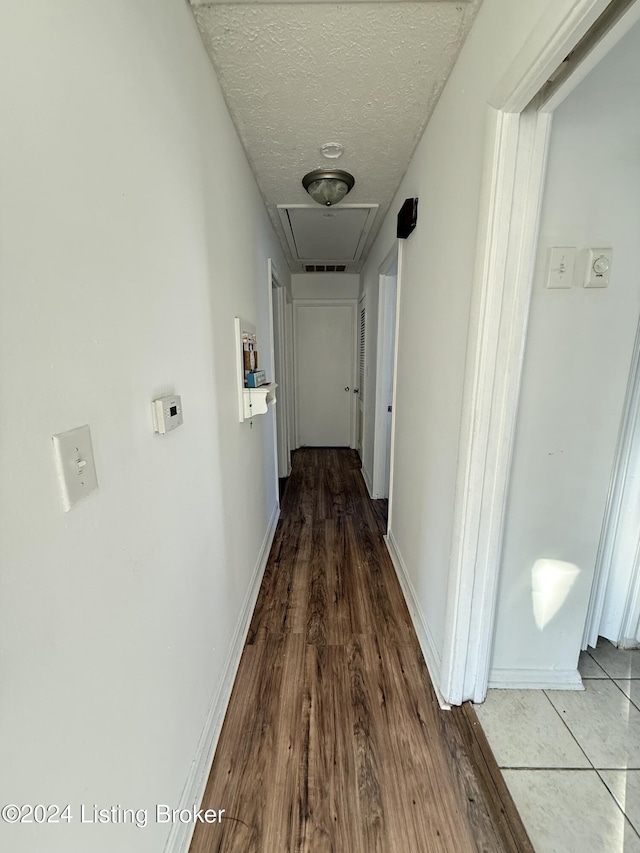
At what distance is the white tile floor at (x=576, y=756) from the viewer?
3.20 feet

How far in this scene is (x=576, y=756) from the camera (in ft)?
3.76

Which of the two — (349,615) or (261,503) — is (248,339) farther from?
(349,615)

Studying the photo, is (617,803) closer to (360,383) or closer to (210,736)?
(210,736)

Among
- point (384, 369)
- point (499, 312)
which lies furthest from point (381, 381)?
point (499, 312)

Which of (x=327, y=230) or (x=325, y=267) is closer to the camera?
(x=327, y=230)

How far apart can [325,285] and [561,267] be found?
3.51 meters

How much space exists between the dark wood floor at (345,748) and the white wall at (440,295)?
221 mm

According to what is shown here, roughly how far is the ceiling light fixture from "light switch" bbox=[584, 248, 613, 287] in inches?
55.1

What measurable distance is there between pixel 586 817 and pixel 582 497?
924 mm

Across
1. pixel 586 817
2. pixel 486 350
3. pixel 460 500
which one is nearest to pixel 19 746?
pixel 460 500

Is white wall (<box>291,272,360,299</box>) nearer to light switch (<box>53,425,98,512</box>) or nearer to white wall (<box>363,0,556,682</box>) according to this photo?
white wall (<box>363,0,556,682</box>)

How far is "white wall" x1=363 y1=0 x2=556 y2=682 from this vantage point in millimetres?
1040

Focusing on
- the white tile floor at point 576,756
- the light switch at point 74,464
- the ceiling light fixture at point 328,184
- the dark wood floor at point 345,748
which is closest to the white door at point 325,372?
the ceiling light fixture at point 328,184
